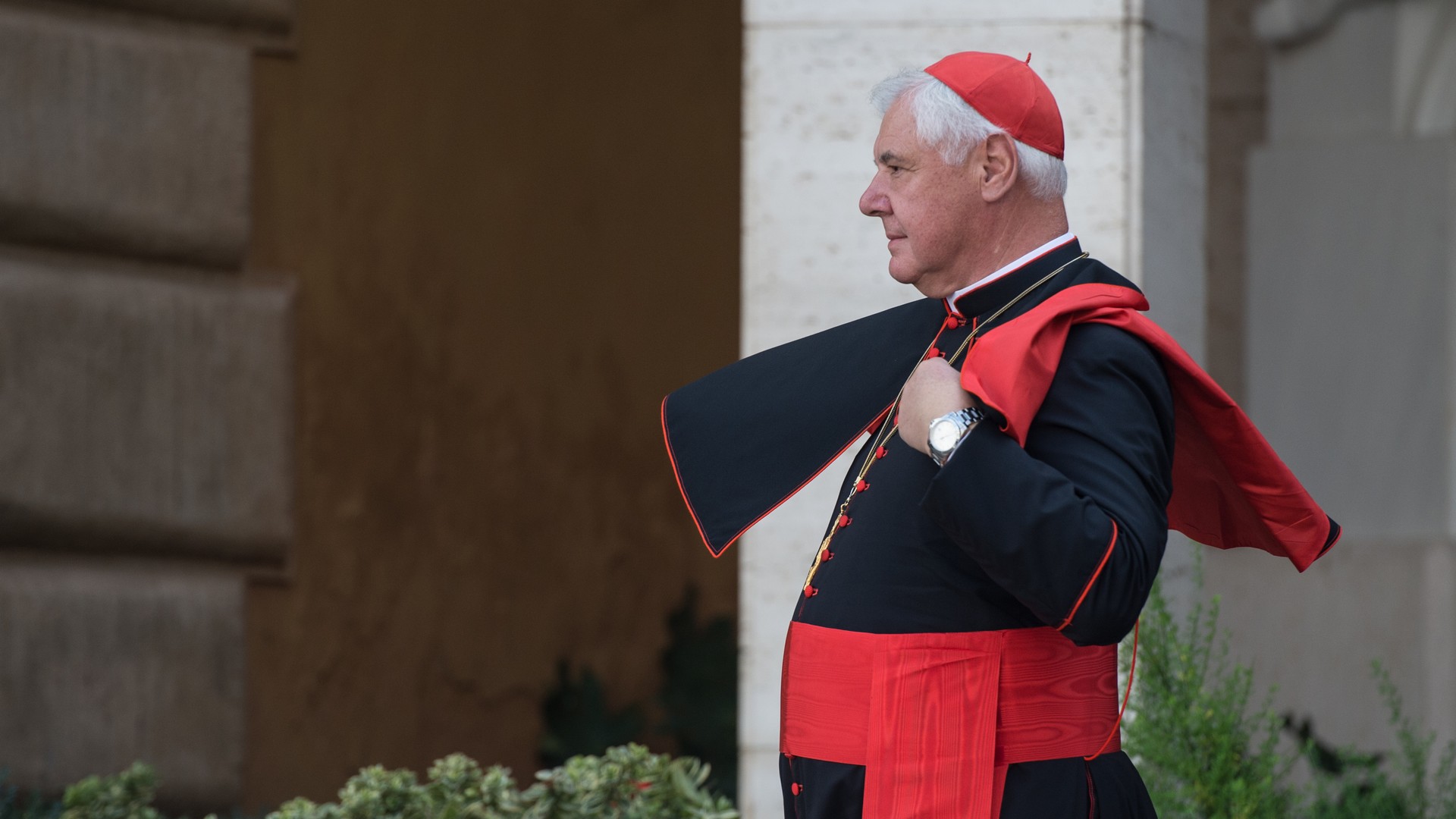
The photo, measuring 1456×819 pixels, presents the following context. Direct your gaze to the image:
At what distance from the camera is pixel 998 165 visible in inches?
81.0

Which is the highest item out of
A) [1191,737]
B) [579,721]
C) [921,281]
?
[921,281]

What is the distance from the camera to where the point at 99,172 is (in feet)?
15.0

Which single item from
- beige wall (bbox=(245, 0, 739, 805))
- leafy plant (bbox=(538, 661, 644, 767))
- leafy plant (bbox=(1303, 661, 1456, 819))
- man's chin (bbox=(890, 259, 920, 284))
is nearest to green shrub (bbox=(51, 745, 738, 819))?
leafy plant (bbox=(1303, 661, 1456, 819))

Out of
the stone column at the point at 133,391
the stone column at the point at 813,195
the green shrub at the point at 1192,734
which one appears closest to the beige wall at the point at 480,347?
the stone column at the point at 133,391

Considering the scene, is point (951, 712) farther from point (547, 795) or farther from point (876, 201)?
point (547, 795)

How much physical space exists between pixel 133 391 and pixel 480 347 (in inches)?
68.7

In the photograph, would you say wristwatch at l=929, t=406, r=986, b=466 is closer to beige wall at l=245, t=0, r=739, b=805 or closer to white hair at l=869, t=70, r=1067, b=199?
white hair at l=869, t=70, r=1067, b=199

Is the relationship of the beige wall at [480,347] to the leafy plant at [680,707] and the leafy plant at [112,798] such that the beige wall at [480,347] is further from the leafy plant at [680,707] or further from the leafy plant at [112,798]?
the leafy plant at [112,798]

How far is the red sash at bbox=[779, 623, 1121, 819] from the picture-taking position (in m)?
1.95

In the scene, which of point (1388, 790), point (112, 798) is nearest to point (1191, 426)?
point (1388, 790)

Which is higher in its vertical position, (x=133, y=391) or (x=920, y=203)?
(x=920, y=203)

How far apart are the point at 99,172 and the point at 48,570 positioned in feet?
3.41

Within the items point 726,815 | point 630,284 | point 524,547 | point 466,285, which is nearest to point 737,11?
point 630,284

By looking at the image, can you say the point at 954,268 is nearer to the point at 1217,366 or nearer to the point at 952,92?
the point at 952,92
